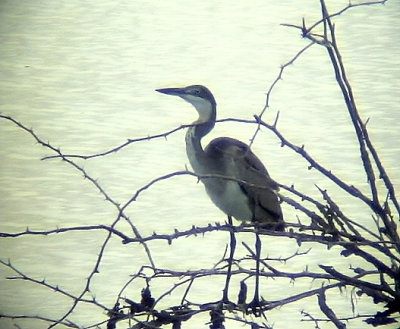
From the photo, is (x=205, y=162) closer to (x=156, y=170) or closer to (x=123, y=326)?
(x=123, y=326)

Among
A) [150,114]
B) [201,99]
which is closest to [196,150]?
[201,99]

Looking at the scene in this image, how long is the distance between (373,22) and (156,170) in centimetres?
450

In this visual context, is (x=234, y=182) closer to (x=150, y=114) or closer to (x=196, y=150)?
(x=196, y=150)

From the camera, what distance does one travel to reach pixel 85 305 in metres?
4.81

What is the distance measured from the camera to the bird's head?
4277mm

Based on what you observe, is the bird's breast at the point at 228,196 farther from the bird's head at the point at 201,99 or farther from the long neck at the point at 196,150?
the bird's head at the point at 201,99

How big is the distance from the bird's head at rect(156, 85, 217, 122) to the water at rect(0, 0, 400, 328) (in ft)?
1.66

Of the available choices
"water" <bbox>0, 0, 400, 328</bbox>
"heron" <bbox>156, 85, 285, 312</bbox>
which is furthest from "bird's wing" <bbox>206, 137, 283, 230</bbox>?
"water" <bbox>0, 0, 400, 328</bbox>

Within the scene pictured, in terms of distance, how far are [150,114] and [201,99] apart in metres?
3.39

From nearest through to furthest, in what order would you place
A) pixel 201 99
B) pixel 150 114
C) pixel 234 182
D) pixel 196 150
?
pixel 234 182, pixel 196 150, pixel 201 99, pixel 150 114

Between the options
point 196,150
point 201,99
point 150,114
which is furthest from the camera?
point 150,114

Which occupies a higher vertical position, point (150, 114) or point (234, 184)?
point (234, 184)

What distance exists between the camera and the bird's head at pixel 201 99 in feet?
14.0

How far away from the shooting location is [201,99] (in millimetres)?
4297
